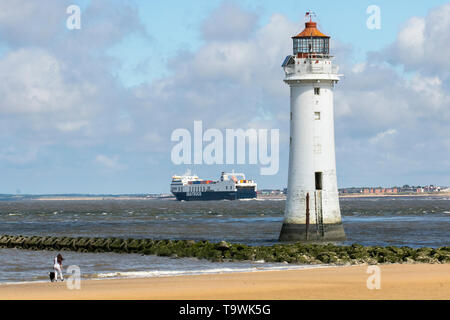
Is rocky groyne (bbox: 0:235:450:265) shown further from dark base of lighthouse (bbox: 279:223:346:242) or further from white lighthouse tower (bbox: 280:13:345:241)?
white lighthouse tower (bbox: 280:13:345:241)

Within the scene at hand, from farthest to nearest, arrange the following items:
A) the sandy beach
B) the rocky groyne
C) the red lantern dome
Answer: the red lantern dome
the rocky groyne
the sandy beach

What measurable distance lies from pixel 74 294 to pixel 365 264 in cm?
1178

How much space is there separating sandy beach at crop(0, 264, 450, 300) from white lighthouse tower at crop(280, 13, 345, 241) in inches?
379

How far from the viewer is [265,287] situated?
2200cm

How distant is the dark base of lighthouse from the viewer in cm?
3612

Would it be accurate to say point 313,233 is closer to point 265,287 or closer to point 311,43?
point 311,43

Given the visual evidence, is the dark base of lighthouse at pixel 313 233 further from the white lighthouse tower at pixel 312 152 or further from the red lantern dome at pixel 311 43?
the red lantern dome at pixel 311 43

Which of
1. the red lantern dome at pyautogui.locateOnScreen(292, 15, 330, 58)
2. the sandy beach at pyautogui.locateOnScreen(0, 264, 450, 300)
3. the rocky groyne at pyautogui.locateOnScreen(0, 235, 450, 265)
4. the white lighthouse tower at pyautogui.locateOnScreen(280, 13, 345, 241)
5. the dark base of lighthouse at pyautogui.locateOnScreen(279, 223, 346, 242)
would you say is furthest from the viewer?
the red lantern dome at pyautogui.locateOnScreen(292, 15, 330, 58)

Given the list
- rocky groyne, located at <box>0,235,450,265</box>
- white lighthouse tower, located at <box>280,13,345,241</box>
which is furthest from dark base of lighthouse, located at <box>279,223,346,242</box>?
rocky groyne, located at <box>0,235,450,265</box>

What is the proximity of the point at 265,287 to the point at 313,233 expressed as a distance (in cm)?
1450

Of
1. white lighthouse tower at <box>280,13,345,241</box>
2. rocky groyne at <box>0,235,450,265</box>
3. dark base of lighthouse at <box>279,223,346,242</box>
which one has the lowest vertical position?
rocky groyne at <box>0,235,450,265</box>

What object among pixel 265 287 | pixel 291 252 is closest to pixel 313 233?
pixel 291 252
